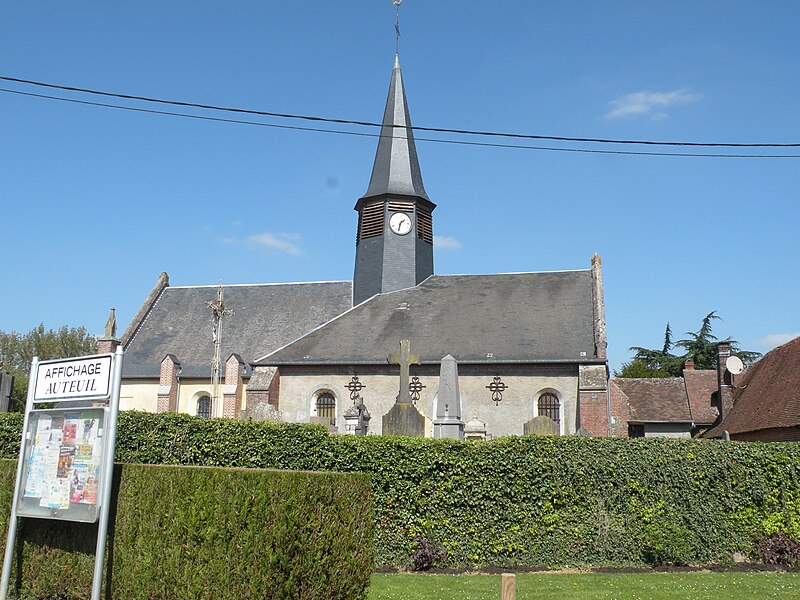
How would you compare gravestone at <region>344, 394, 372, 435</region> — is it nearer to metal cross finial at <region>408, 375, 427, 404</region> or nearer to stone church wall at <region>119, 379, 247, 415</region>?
metal cross finial at <region>408, 375, 427, 404</region>

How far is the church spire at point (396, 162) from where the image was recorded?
2966 cm

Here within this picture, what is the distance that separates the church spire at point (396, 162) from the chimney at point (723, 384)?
12869 mm

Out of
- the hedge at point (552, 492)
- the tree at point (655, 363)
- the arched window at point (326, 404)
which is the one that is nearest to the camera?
the hedge at point (552, 492)

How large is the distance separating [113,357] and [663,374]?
47400mm

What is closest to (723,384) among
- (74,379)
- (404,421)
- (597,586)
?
(404,421)

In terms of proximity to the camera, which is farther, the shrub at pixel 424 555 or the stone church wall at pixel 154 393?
the stone church wall at pixel 154 393

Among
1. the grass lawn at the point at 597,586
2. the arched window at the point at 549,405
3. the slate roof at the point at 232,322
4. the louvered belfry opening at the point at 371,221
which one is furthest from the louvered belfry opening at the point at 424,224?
the grass lawn at the point at 597,586

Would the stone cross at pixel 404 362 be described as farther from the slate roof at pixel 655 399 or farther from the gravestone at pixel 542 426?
the slate roof at pixel 655 399

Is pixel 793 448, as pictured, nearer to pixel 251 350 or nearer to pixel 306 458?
pixel 306 458

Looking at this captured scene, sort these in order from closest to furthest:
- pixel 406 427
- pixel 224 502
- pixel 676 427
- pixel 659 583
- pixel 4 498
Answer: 1. pixel 224 502
2. pixel 4 498
3. pixel 659 583
4. pixel 406 427
5. pixel 676 427

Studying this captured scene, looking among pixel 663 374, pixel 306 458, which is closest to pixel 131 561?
pixel 306 458

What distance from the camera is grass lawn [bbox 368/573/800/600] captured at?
815 cm

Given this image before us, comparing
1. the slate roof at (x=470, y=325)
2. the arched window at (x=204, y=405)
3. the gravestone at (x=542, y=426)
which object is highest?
the slate roof at (x=470, y=325)

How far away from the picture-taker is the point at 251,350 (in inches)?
1156
